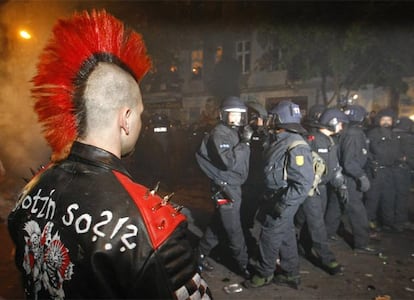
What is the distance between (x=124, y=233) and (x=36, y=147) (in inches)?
375

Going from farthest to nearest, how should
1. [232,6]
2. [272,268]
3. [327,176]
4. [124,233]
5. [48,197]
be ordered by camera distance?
[232,6] → [327,176] → [272,268] → [48,197] → [124,233]

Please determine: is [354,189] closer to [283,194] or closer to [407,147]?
[283,194]

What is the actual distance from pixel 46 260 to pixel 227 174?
11.2 ft

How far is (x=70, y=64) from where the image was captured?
4.39ft

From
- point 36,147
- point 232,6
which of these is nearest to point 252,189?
point 36,147

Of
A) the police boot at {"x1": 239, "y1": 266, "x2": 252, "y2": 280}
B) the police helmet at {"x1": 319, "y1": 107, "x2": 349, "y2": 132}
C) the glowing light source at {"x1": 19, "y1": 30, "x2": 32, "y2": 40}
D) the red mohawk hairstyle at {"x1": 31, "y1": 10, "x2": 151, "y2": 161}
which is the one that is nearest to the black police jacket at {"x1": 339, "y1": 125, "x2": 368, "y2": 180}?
the police helmet at {"x1": 319, "y1": 107, "x2": 349, "y2": 132}

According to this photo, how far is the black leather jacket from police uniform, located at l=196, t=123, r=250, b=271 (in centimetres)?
310

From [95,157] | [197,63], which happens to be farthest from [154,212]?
[197,63]

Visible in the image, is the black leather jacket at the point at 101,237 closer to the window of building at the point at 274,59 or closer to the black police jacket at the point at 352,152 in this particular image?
the black police jacket at the point at 352,152

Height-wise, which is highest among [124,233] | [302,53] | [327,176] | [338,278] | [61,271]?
[302,53]

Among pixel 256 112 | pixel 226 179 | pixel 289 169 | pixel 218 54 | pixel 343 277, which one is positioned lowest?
pixel 343 277

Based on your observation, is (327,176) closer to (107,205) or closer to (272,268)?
(272,268)

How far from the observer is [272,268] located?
13.2 feet

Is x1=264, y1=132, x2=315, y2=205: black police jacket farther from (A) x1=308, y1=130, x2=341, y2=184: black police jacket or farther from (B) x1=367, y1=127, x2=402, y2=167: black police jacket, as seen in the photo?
(B) x1=367, y1=127, x2=402, y2=167: black police jacket
